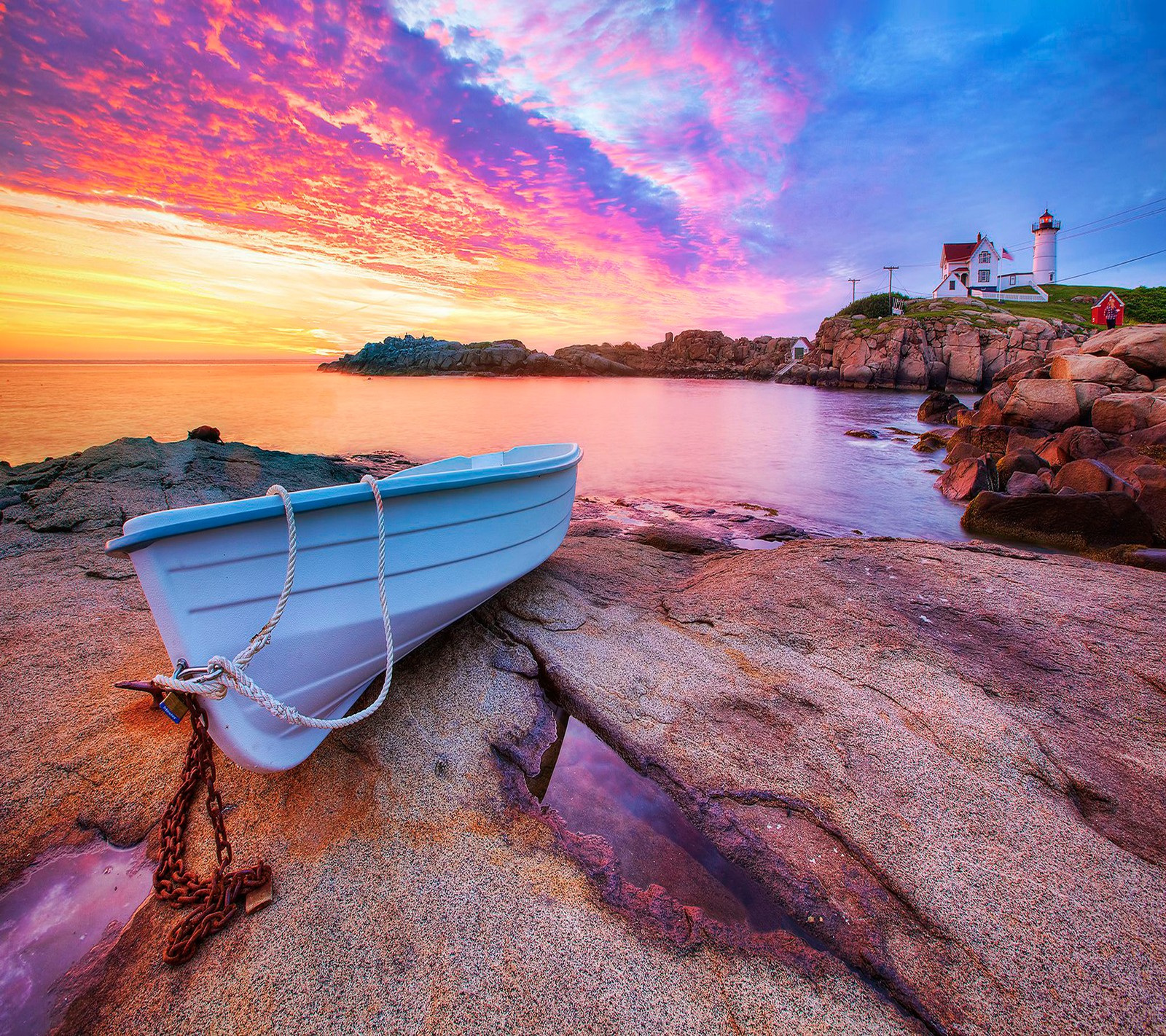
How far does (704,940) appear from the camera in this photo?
196 cm

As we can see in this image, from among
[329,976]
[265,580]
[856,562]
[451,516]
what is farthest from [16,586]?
[856,562]

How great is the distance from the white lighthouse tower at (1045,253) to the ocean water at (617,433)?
154 feet

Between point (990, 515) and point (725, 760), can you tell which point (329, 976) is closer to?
point (725, 760)

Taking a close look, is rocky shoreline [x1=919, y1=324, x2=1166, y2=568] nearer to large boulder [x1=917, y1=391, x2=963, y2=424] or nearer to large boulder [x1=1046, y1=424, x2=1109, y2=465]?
large boulder [x1=1046, y1=424, x2=1109, y2=465]

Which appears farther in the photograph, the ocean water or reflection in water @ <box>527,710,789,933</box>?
the ocean water

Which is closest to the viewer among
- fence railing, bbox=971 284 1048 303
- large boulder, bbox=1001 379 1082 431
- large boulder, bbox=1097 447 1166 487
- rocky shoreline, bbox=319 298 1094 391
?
large boulder, bbox=1097 447 1166 487

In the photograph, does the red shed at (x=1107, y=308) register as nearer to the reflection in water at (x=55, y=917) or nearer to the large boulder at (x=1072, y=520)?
the large boulder at (x=1072, y=520)

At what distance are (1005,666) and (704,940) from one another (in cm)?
289

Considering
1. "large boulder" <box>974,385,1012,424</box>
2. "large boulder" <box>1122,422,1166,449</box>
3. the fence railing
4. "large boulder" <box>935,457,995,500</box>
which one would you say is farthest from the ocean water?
the fence railing

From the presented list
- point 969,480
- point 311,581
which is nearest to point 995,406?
point 969,480

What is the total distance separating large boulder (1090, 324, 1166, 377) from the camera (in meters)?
12.5

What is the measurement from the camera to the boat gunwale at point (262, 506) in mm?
2111

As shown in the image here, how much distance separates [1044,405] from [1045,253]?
72968 millimetres

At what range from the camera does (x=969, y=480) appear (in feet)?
32.1
